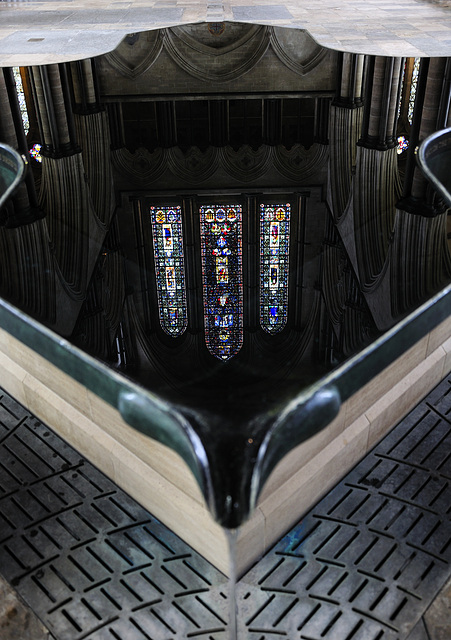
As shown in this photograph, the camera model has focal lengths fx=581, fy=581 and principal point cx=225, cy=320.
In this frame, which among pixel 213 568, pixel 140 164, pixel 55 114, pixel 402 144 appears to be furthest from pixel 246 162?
pixel 213 568

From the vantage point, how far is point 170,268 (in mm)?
3121

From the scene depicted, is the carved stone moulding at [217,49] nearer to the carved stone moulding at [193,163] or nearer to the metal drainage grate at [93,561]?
the carved stone moulding at [193,163]

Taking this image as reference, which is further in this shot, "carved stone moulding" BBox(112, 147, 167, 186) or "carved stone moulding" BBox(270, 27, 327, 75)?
"carved stone moulding" BBox(270, 27, 327, 75)

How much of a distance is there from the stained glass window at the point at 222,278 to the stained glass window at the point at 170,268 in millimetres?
124

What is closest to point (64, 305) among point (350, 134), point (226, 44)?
point (350, 134)

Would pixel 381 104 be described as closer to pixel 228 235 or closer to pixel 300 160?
pixel 300 160

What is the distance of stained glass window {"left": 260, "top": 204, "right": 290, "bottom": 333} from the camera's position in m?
2.76

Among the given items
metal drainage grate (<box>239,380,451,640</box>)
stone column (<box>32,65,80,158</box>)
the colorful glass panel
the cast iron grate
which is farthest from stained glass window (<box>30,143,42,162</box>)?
metal drainage grate (<box>239,380,451,640</box>)

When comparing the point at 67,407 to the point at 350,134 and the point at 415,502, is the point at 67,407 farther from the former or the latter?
the point at 350,134

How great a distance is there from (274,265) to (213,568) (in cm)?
171

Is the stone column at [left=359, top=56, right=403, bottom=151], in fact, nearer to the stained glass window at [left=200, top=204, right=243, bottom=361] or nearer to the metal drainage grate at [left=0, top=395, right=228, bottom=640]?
the stained glass window at [left=200, top=204, right=243, bottom=361]

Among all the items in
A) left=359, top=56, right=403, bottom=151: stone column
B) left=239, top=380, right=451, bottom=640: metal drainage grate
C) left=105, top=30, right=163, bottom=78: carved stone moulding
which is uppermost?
left=359, top=56, right=403, bottom=151: stone column

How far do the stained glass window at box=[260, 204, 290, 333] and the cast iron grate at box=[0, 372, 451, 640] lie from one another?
144 cm

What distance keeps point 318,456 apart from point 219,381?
1.38 m
